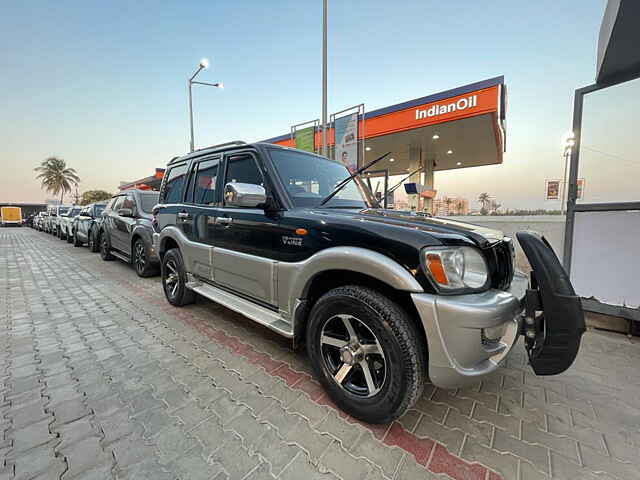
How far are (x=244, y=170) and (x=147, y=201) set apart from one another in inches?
176

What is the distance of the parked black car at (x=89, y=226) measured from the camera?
29.2 feet

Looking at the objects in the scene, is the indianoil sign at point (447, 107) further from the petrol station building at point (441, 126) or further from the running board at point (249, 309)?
the running board at point (249, 309)

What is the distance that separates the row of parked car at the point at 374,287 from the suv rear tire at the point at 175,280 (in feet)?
3.50

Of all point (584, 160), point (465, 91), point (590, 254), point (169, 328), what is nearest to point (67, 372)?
point (169, 328)

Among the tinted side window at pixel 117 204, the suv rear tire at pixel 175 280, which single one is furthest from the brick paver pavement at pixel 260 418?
the tinted side window at pixel 117 204

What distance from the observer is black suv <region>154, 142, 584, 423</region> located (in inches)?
59.9

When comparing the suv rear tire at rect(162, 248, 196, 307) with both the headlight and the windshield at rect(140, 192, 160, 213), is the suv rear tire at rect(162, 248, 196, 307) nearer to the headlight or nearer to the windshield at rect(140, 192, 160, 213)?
the windshield at rect(140, 192, 160, 213)

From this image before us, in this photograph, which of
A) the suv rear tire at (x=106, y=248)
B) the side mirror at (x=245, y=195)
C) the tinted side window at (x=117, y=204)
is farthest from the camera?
the suv rear tire at (x=106, y=248)

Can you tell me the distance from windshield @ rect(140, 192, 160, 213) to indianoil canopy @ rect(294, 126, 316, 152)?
6.28m

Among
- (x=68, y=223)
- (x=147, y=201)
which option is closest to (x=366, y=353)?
(x=147, y=201)

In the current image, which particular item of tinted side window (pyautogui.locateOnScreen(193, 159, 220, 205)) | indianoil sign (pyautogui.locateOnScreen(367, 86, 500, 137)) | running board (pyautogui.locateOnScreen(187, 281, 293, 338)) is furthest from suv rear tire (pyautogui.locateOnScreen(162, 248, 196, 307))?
indianoil sign (pyautogui.locateOnScreen(367, 86, 500, 137))

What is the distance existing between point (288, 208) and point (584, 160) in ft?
14.5

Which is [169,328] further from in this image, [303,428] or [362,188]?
[362,188]

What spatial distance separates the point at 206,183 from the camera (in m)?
3.41
